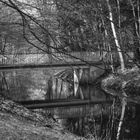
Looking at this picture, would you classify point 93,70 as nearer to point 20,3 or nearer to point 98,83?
point 98,83

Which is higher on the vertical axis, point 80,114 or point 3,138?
point 3,138

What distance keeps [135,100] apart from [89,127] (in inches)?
230

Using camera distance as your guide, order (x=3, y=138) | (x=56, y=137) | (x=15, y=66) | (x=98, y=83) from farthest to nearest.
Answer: (x=98, y=83), (x=15, y=66), (x=56, y=137), (x=3, y=138)

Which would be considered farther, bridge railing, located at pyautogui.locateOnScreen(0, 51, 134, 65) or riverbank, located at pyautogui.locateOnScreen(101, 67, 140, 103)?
riverbank, located at pyautogui.locateOnScreen(101, 67, 140, 103)

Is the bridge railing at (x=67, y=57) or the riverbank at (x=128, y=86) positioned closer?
the bridge railing at (x=67, y=57)

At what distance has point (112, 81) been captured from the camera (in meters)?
19.9

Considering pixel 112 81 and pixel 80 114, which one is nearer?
pixel 80 114

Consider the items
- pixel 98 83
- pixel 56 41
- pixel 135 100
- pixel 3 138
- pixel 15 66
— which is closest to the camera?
pixel 56 41

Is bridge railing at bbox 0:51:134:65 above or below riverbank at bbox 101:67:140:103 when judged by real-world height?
above

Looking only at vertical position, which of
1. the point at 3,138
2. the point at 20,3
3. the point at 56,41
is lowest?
the point at 3,138

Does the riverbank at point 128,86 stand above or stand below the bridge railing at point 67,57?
below

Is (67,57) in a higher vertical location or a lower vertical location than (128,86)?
higher

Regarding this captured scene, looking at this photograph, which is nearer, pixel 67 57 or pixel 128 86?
pixel 67 57

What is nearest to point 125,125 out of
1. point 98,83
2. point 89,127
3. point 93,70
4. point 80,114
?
point 89,127
